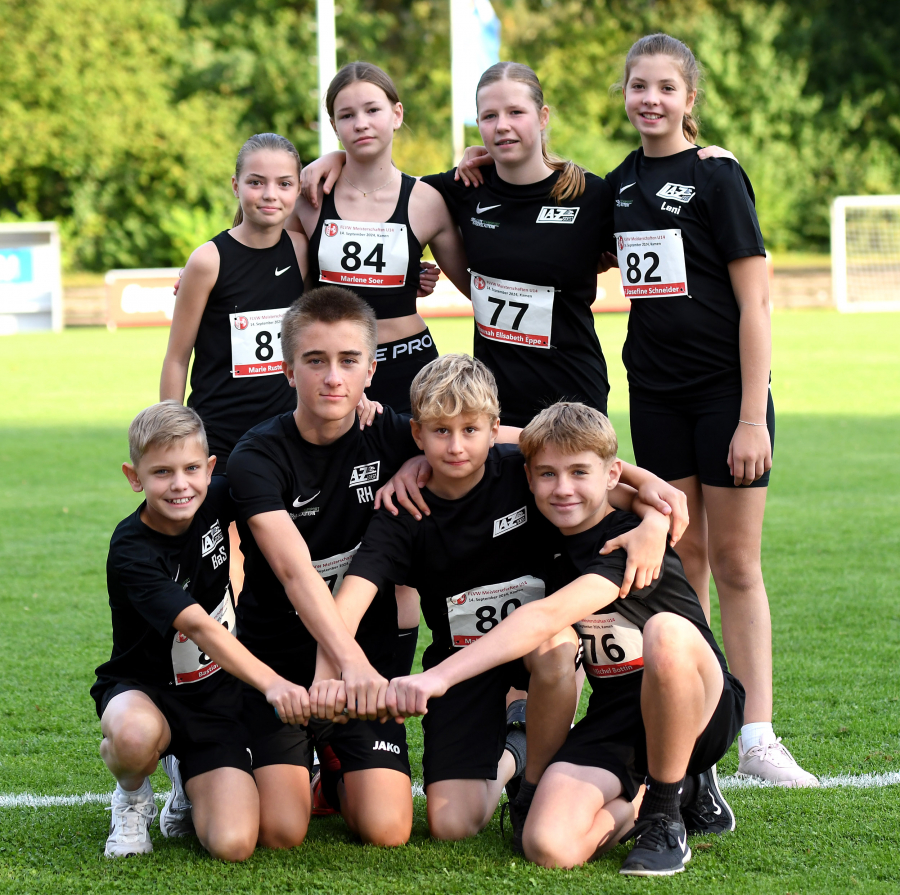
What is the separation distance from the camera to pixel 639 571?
2.89 meters

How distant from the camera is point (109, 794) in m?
3.35

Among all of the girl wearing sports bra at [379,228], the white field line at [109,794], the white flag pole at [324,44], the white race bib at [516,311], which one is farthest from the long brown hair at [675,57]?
the white flag pole at [324,44]

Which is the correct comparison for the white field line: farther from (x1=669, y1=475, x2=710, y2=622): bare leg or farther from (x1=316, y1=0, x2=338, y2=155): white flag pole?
(x1=316, y1=0, x2=338, y2=155): white flag pole

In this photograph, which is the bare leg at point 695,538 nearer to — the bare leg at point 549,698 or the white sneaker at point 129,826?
the bare leg at point 549,698

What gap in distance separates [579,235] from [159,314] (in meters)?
19.2

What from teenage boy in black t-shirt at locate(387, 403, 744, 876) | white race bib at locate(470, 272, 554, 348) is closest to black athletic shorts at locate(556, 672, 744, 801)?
teenage boy in black t-shirt at locate(387, 403, 744, 876)

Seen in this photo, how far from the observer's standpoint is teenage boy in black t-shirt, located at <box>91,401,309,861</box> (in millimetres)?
2914

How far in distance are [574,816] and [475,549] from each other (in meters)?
0.77

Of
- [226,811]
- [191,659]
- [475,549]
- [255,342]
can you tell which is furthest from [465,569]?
[255,342]

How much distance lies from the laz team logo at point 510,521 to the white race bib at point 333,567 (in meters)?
0.42

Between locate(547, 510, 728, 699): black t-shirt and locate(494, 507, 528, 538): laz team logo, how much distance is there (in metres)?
0.16

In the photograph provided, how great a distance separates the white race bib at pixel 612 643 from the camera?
301 cm

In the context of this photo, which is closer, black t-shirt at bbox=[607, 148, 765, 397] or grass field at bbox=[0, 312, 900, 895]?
grass field at bbox=[0, 312, 900, 895]

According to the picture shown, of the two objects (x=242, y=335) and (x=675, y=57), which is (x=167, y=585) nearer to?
(x=242, y=335)
